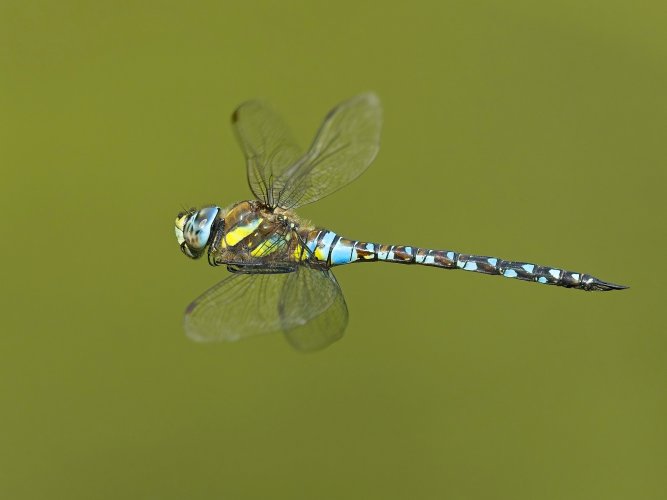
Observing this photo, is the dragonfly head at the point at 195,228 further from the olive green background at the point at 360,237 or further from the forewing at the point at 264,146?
the olive green background at the point at 360,237

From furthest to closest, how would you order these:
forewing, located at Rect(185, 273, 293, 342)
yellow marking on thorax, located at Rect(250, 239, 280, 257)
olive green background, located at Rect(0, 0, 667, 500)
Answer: olive green background, located at Rect(0, 0, 667, 500) < yellow marking on thorax, located at Rect(250, 239, 280, 257) < forewing, located at Rect(185, 273, 293, 342)

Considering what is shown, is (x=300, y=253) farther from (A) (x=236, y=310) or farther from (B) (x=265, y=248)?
(A) (x=236, y=310)

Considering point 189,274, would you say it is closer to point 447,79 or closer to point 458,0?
point 447,79

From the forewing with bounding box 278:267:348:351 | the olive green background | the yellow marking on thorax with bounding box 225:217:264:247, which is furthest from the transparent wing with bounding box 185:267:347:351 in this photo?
the olive green background

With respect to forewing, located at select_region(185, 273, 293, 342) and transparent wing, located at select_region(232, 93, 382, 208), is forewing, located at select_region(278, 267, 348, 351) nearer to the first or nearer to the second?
forewing, located at select_region(185, 273, 293, 342)

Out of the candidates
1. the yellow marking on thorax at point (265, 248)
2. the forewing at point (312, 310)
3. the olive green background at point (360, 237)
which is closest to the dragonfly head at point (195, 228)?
the yellow marking on thorax at point (265, 248)

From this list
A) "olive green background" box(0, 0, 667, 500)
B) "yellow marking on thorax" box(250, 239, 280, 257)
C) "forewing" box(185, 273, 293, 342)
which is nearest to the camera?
"forewing" box(185, 273, 293, 342)
